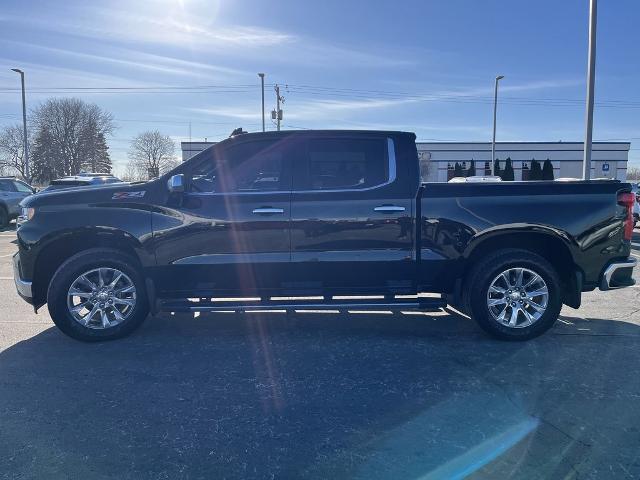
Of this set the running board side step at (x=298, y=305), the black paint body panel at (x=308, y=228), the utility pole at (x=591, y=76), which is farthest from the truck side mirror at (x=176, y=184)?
the utility pole at (x=591, y=76)

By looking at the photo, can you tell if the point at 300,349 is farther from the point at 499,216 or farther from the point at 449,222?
the point at 499,216

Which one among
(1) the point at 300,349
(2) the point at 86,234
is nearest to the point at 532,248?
(1) the point at 300,349

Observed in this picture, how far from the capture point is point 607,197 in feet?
17.3

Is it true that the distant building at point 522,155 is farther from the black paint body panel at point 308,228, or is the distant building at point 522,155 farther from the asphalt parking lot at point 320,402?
the asphalt parking lot at point 320,402

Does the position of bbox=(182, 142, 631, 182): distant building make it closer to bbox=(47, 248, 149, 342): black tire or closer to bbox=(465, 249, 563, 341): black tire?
bbox=(465, 249, 563, 341): black tire

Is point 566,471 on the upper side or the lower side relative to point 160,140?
lower

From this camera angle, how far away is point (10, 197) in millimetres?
18297

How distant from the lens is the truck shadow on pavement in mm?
3111

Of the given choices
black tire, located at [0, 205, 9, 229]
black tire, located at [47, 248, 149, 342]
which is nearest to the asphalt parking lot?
black tire, located at [47, 248, 149, 342]

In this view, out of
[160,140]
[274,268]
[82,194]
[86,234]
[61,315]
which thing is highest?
[160,140]

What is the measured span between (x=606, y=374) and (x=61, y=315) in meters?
5.05

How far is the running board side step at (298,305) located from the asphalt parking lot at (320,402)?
371 mm

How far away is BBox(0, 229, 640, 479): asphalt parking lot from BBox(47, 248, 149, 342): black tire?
0.14 metres

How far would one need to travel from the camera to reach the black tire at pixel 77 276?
5141 millimetres
